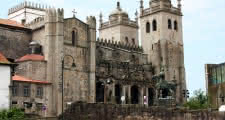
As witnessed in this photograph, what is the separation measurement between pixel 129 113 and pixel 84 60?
28268 mm

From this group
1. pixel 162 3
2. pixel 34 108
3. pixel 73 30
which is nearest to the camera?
pixel 34 108

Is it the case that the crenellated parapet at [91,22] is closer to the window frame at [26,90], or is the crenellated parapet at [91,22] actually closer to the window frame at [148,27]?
the window frame at [26,90]

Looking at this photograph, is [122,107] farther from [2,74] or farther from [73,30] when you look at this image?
[73,30]

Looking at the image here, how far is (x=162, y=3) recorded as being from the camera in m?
97.2

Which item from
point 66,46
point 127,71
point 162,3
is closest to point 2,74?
point 66,46

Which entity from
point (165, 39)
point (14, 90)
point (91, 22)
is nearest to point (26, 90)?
point (14, 90)

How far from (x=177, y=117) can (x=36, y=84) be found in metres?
26.9

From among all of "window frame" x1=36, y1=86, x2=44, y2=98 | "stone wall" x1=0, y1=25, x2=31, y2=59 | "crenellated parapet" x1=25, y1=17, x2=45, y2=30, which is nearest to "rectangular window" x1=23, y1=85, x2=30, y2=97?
"window frame" x1=36, y1=86, x2=44, y2=98

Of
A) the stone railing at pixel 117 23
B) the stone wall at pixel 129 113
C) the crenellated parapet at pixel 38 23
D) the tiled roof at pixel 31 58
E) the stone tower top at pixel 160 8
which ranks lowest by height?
the stone wall at pixel 129 113

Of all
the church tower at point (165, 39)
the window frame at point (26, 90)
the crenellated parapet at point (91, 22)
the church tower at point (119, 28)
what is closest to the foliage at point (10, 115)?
the window frame at point (26, 90)

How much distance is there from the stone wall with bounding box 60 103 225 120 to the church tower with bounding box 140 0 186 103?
44089mm

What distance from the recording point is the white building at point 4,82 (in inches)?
1973

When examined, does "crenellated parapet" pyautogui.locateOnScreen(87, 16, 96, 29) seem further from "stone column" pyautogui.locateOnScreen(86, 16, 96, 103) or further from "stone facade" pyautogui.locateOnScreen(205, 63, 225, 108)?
"stone facade" pyautogui.locateOnScreen(205, 63, 225, 108)

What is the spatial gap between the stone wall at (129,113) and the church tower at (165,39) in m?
44.1
